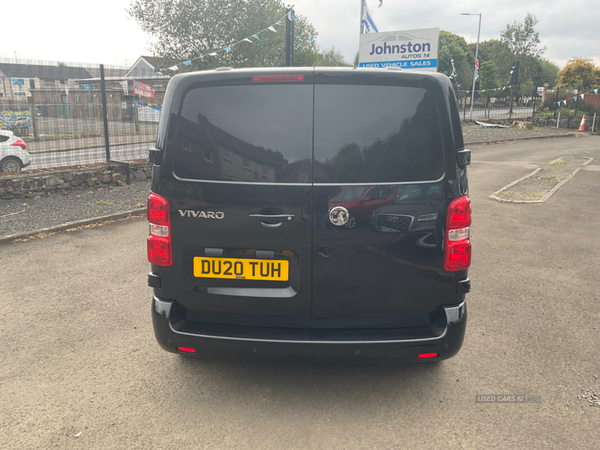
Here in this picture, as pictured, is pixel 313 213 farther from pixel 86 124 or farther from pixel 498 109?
pixel 498 109

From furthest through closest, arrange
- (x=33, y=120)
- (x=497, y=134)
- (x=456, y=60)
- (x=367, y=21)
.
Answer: (x=456, y=60) < (x=497, y=134) < (x=367, y=21) < (x=33, y=120)

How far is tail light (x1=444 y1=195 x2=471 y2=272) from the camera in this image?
2.64 m

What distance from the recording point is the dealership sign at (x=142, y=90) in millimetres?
10957

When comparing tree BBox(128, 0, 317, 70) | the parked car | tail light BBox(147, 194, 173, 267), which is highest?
tree BBox(128, 0, 317, 70)

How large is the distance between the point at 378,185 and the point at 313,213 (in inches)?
15.2

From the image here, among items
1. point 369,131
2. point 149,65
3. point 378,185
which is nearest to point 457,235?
point 378,185

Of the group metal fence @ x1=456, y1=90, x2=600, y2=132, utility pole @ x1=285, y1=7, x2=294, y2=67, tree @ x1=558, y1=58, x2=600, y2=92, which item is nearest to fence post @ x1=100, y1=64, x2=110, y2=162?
utility pole @ x1=285, y1=7, x2=294, y2=67

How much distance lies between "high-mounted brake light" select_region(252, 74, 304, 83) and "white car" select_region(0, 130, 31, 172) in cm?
848

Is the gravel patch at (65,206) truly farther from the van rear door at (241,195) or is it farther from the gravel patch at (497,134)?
the gravel patch at (497,134)

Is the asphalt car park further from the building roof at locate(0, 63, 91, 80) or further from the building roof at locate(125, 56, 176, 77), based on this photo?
the building roof at locate(125, 56, 176, 77)

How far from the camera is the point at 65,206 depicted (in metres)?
8.30

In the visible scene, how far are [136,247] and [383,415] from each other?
4439 millimetres

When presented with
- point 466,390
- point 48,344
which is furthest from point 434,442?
point 48,344

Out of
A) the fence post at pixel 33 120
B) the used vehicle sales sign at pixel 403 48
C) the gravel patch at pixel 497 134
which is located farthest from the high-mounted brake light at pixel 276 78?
the gravel patch at pixel 497 134
